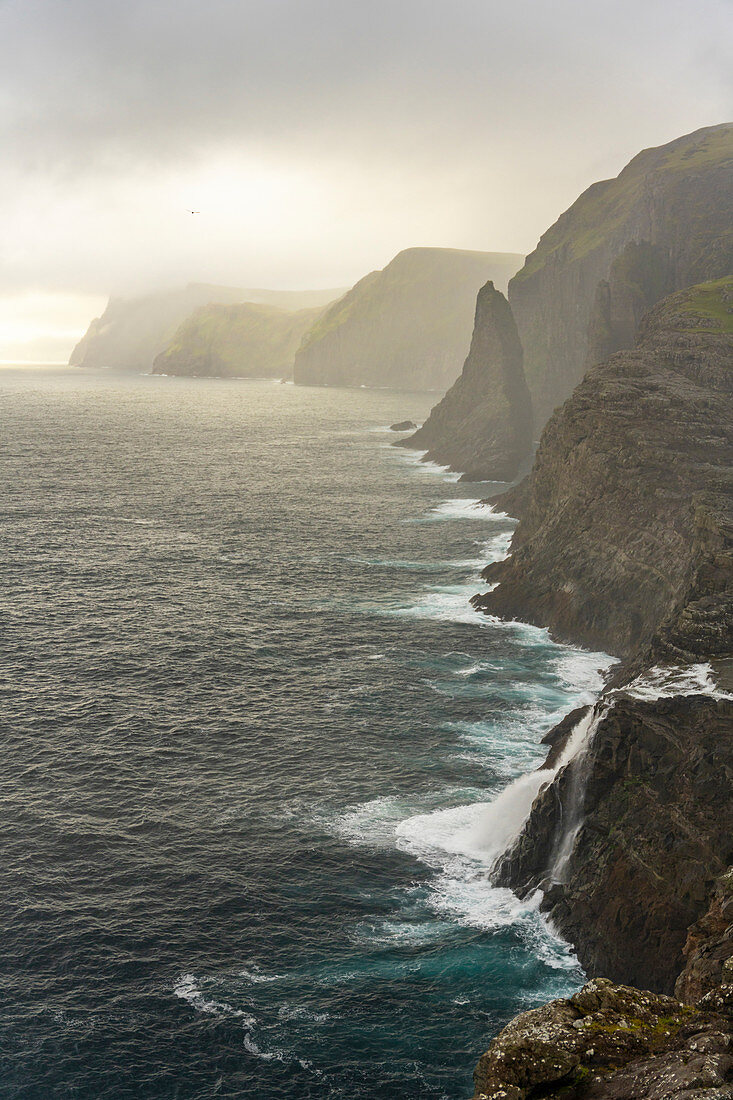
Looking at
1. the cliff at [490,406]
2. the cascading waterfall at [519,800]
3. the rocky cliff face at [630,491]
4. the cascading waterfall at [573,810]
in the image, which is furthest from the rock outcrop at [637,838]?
the cliff at [490,406]

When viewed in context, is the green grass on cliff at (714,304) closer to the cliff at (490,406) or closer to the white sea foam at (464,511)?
the white sea foam at (464,511)

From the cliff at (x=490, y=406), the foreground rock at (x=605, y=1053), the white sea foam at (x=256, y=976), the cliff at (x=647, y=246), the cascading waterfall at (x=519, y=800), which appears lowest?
the white sea foam at (x=256, y=976)

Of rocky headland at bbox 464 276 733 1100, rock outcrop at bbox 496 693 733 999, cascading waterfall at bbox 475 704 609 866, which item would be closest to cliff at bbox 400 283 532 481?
rocky headland at bbox 464 276 733 1100

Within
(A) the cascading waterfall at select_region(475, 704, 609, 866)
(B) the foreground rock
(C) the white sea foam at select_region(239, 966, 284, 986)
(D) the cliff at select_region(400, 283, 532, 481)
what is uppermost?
(D) the cliff at select_region(400, 283, 532, 481)

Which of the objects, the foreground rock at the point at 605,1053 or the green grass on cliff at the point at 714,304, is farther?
the green grass on cliff at the point at 714,304

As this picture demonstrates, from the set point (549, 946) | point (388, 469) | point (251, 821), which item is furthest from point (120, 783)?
point (388, 469)

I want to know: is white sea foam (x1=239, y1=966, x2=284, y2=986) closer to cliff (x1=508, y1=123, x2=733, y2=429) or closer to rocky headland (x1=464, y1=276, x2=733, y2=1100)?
rocky headland (x1=464, y1=276, x2=733, y2=1100)

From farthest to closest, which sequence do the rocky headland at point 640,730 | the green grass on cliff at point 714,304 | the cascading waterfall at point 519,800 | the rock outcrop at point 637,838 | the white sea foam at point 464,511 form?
the white sea foam at point 464,511, the green grass on cliff at point 714,304, the cascading waterfall at point 519,800, the rock outcrop at point 637,838, the rocky headland at point 640,730

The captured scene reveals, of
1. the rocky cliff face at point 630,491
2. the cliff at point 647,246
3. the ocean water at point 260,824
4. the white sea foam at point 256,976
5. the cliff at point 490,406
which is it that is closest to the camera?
the ocean water at point 260,824
